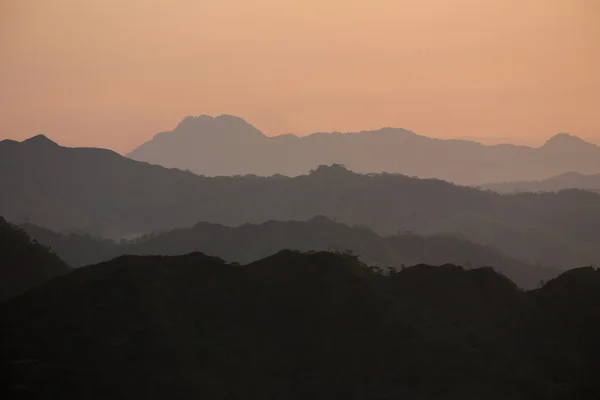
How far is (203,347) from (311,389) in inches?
272

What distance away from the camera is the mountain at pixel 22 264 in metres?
64.3

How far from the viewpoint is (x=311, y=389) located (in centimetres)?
4116

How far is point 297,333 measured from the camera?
45156 mm

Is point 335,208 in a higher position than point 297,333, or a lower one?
higher

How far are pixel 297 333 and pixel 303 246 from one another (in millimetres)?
67980

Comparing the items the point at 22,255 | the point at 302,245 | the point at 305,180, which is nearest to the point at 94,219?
the point at 305,180

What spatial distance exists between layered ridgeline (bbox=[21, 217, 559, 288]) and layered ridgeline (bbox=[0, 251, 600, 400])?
60.3 m

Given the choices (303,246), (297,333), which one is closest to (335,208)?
(303,246)

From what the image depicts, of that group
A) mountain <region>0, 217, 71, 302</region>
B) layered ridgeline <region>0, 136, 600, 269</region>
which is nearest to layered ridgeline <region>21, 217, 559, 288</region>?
layered ridgeline <region>0, 136, 600, 269</region>

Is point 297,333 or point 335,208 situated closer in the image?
point 297,333

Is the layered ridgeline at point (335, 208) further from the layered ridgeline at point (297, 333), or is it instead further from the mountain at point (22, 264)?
the layered ridgeline at point (297, 333)

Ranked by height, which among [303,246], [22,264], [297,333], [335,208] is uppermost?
[335,208]

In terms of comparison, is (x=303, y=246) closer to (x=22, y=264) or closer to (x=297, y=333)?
(x=22, y=264)

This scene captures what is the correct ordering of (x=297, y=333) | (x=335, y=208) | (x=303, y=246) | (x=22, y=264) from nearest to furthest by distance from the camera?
(x=297, y=333) → (x=22, y=264) → (x=303, y=246) → (x=335, y=208)
